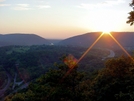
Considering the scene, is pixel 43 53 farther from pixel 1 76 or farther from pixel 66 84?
pixel 66 84

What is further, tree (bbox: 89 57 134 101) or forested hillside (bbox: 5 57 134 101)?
tree (bbox: 89 57 134 101)

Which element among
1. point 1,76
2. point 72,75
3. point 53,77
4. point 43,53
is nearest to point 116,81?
point 72,75

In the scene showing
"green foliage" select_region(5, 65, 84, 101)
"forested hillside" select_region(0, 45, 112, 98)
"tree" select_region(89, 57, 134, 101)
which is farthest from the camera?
"forested hillside" select_region(0, 45, 112, 98)

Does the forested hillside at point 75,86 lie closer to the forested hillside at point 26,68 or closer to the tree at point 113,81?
the tree at point 113,81

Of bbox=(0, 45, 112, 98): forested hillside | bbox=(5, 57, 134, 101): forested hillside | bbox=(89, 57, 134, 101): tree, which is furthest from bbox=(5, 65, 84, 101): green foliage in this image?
bbox=(0, 45, 112, 98): forested hillside

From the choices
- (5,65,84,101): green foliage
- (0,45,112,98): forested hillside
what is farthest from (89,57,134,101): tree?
(0,45,112,98): forested hillside

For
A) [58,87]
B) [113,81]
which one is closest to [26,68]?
[58,87]

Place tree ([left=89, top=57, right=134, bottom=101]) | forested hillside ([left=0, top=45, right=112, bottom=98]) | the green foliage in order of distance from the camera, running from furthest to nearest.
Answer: forested hillside ([left=0, top=45, right=112, bottom=98]), tree ([left=89, top=57, right=134, bottom=101]), the green foliage

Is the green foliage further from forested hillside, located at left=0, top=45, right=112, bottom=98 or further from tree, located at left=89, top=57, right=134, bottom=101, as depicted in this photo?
forested hillside, located at left=0, top=45, right=112, bottom=98

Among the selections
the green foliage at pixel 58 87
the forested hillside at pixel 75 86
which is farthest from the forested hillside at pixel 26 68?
the green foliage at pixel 58 87

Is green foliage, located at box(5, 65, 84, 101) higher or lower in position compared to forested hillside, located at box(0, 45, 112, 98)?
higher

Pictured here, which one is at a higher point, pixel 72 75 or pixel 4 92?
pixel 72 75
